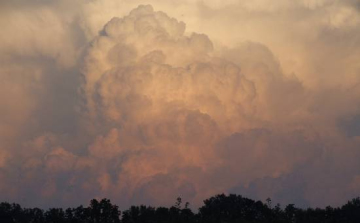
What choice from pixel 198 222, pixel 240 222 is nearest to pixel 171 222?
pixel 198 222

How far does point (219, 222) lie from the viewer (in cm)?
19925

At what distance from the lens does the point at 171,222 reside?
653ft

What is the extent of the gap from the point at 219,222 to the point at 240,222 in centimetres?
704

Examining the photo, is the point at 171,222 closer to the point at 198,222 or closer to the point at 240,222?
the point at 198,222

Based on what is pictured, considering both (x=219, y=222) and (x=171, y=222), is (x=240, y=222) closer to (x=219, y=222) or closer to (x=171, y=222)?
(x=219, y=222)

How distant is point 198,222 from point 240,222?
13894 mm

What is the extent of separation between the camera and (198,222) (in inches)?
7781

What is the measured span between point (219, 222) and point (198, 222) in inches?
285

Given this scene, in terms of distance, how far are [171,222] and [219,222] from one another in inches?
630

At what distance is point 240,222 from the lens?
197625 mm

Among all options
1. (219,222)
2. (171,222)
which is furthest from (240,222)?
(171,222)

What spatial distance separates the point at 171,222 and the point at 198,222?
9.08 metres
